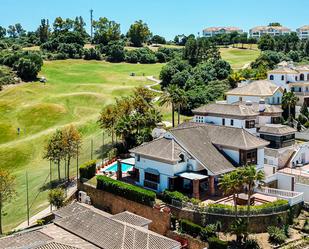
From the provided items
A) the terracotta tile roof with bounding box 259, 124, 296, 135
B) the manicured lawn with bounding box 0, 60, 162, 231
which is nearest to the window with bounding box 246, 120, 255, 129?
the terracotta tile roof with bounding box 259, 124, 296, 135

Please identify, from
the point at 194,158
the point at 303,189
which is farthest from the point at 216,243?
the point at 303,189

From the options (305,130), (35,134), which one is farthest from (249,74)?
(35,134)

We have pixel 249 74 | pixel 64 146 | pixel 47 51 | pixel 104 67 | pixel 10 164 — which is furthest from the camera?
pixel 47 51

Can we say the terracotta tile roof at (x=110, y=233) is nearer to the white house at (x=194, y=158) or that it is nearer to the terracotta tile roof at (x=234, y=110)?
the white house at (x=194, y=158)

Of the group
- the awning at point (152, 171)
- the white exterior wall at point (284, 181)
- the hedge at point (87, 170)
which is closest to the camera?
the awning at point (152, 171)

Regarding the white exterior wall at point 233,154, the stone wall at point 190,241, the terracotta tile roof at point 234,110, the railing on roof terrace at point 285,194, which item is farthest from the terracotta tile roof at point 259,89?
the stone wall at point 190,241

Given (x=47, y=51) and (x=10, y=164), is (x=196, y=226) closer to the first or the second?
(x=10, y=164)

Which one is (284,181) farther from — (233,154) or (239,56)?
(239,56)
